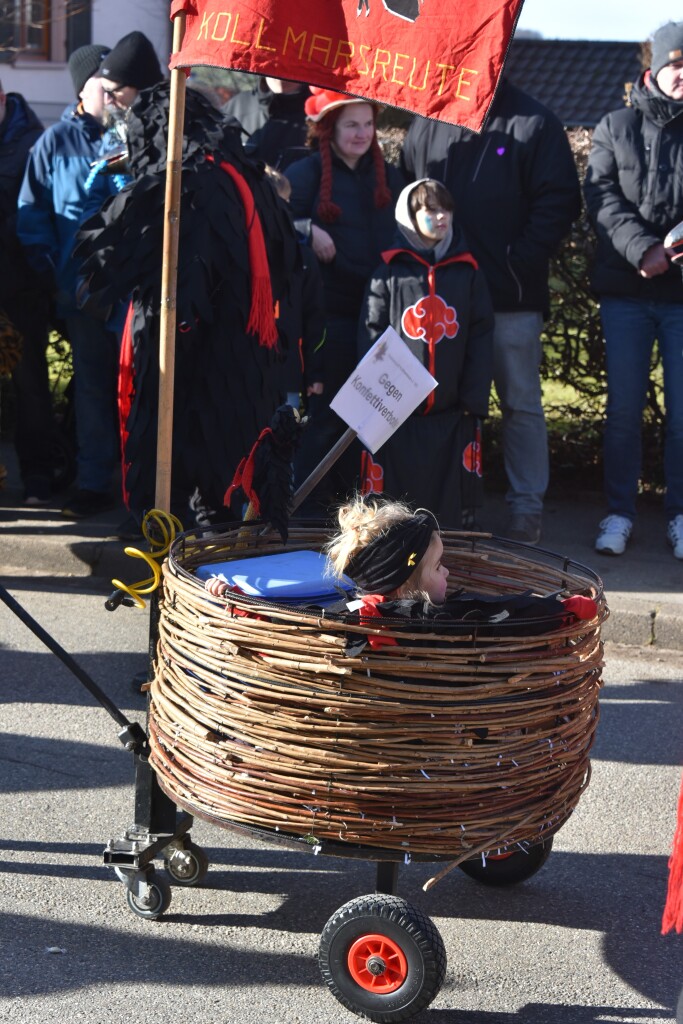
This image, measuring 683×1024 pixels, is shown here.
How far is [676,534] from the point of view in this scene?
6500 mm

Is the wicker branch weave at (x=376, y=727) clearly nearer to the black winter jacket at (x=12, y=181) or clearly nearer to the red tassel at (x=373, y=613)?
the red tassel at (x=373, y=613)

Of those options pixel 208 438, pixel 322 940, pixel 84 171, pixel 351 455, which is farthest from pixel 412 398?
pixel 84 171

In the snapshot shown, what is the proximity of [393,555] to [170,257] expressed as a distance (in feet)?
2.90

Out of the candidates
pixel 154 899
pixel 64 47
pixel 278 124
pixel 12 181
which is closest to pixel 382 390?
pixel 154 899

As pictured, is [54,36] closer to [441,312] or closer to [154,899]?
[441,312]

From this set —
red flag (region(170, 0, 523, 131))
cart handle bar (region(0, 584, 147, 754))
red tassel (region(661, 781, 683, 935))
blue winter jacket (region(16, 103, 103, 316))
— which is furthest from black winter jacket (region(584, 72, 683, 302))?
red tassel (region(661, 781, 683, 935))

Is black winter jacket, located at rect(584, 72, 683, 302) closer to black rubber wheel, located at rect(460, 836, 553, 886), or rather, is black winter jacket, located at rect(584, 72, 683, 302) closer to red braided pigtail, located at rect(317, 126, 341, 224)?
red braided pigtail, located at rect(317, 126, 341, 224)

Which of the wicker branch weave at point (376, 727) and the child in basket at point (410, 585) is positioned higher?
the child in basket at point (410, 585)

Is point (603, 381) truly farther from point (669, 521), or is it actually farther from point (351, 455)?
point (351, 455)

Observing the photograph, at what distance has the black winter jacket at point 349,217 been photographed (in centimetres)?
637

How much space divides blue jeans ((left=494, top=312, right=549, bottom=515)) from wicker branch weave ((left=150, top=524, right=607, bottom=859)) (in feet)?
12.1

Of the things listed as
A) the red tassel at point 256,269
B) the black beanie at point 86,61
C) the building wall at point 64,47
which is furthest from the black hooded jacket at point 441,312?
the building wall at point 64,47

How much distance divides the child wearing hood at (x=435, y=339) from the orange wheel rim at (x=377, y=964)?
3105mm

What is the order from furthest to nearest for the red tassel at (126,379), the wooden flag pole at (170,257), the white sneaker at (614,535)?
the white sneaker at (614,535) → the red tassel at (126,379) → the wooden flag pole at (170,257)
